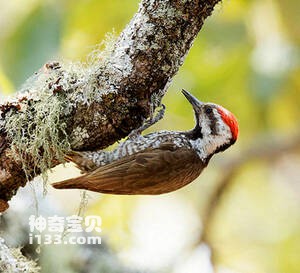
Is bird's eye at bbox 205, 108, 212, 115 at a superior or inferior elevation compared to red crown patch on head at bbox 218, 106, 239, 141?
superior

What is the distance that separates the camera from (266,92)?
6.03 meters

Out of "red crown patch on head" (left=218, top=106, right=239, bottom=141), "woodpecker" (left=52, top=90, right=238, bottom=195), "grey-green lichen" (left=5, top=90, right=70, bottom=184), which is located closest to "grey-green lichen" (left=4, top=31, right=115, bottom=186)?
"grey-green lichen" (left=5, top=90, right=70, bottom=184)

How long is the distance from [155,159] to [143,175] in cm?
13

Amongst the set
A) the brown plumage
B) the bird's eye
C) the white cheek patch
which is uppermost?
the bird's eye

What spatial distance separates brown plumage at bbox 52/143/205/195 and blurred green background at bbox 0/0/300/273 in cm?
117

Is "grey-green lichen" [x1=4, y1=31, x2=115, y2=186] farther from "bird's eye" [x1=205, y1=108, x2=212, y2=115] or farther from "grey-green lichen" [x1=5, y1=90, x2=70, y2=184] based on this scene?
"bird's eye" [x1=205, y1=108, x2=212, y2=115]

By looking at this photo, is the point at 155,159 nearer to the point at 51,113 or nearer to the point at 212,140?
the point at 212,140

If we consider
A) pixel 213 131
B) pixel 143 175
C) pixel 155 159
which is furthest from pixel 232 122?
pixel 143 175

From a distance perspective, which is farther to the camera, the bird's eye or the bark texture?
the bird's eye

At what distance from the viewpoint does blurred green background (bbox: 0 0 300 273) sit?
560 cm

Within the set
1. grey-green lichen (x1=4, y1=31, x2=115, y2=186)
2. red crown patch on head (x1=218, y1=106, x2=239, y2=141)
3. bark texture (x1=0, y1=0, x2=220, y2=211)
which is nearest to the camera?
bark texture (x1=0, y1=0, x2=220, y2=211)

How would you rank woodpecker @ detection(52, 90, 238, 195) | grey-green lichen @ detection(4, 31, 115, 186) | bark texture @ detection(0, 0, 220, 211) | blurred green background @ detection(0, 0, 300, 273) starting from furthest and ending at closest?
blurred green background @ detection(0, 0, 300, 273)
woodpecker @ detection(52, 90, 238, 195)
grey-green lichen @ detection(4, 31, 115, 186)
bark texture @ detection(0, 0, 220, 211)

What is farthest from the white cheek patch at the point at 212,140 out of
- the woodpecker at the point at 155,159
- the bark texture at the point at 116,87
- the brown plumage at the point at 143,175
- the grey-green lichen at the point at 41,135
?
the grey-green lichen at the point at 41,135

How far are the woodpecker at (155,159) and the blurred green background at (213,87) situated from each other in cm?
107
